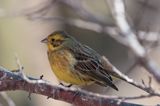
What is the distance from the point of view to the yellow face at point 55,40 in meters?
5.47

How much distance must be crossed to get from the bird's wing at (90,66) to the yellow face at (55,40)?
0.17 metres

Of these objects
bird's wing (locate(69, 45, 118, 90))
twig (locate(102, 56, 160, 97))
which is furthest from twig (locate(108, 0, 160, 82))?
twig (locate(102, 56, 160, 97))

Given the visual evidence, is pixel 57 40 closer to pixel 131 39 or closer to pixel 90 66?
pixel 90 66

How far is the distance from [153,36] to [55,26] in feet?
9.99

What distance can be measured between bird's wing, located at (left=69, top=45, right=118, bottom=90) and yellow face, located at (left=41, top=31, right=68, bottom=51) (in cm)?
17

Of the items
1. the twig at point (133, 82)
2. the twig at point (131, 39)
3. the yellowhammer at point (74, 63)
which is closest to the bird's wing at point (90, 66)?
the yellowhammer at point (74, 63)

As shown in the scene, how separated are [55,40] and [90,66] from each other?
0.47 metres

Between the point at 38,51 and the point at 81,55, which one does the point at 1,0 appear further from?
the point at 81,55

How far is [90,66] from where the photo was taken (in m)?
5.24

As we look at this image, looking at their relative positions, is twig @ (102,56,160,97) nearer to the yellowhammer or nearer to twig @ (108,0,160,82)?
twig @ (108,0,160,82)

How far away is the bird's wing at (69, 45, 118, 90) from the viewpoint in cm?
498

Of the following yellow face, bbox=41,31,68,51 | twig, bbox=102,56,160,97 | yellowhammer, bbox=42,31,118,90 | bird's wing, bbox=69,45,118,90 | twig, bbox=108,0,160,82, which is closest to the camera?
twig, bbox=102,56,160,97

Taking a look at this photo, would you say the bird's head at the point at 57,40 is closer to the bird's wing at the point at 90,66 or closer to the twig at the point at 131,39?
the bird's wing at the point at 90,66

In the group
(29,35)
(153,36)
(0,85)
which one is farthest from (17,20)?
(0,85)
